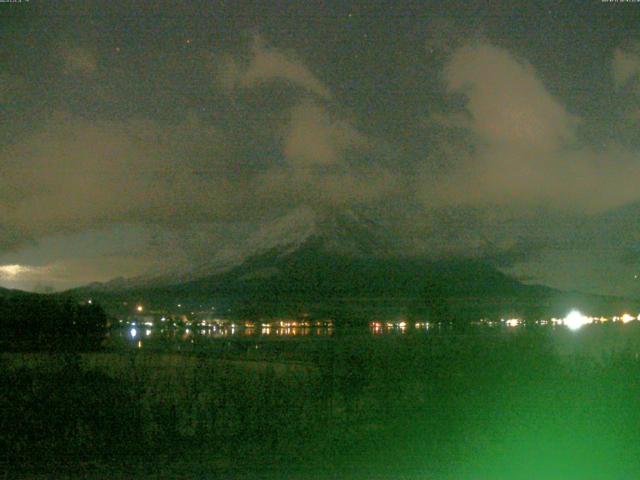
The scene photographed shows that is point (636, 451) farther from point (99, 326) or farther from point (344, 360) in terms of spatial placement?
point (99, 326)

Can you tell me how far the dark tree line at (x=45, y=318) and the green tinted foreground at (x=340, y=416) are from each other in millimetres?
11837

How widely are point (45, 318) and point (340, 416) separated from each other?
58.5 feet

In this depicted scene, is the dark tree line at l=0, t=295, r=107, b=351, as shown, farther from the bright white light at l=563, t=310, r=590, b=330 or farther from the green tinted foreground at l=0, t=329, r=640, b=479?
the bright white light at l=563, t=310, r=590, b=330

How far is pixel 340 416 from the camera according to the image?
12.1 meters

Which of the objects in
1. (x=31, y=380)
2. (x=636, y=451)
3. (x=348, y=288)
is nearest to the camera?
(x=636, y=451)

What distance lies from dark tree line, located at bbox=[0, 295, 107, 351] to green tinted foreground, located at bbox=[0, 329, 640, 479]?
38.8 ft

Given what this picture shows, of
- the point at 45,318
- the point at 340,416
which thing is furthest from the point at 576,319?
the point at 45,318

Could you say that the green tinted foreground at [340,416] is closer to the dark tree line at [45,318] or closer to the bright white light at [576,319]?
the bright white light at [576,319]

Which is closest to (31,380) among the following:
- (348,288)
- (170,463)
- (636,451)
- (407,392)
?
(170,463)

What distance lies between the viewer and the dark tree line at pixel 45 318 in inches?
995

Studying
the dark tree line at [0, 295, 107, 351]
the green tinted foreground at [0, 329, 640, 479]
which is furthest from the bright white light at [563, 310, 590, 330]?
the dark tree line at [0, 295, 107, 351]

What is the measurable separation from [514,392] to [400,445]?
97.5 inches

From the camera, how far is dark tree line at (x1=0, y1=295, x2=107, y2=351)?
995 inches

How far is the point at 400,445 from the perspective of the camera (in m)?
11.3
